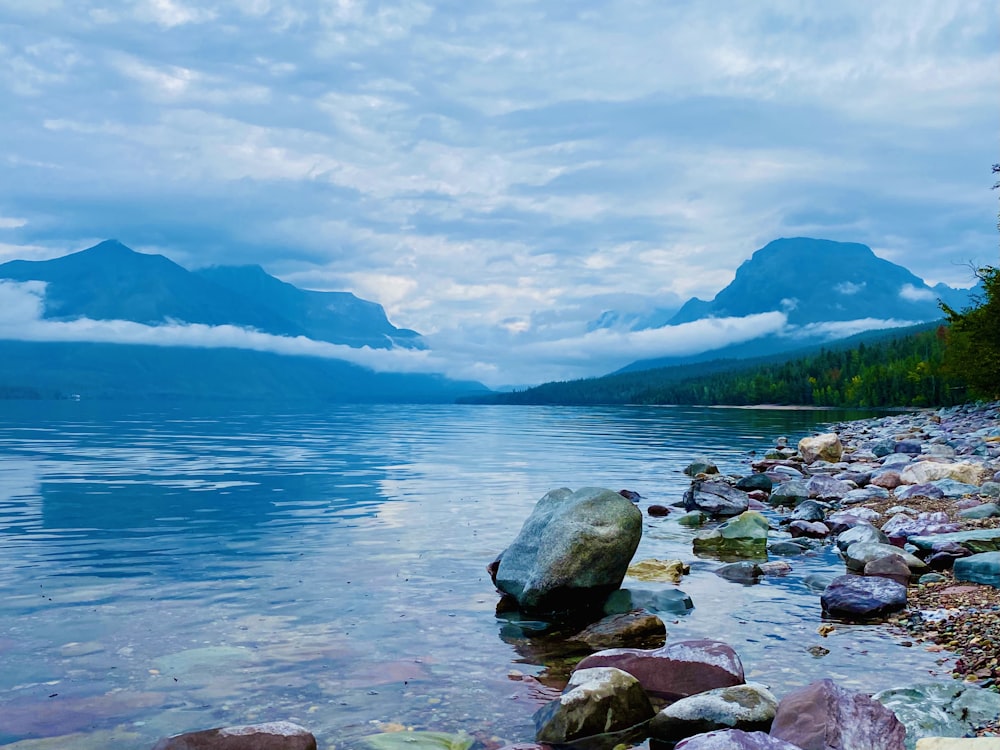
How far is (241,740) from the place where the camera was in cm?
851

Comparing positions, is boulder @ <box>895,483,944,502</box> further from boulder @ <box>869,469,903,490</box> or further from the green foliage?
the green foliage

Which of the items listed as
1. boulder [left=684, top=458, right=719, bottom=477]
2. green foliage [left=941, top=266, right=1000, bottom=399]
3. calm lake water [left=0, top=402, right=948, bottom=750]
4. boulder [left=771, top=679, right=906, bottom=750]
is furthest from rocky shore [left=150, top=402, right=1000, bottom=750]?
green foliage [left=941, top=266, right=1000, bottom=399]

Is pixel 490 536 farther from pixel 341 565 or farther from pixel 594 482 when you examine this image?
pixel 594 482

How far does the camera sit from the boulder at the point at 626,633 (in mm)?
13055

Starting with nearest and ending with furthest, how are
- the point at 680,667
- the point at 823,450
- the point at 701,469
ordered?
the point at 680,667 < the point at 701,469 < the point at 823,450

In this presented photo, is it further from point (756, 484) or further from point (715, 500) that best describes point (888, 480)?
point (715, 500)

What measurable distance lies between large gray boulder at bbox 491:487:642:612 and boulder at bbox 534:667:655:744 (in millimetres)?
4831

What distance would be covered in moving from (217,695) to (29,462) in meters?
40.9

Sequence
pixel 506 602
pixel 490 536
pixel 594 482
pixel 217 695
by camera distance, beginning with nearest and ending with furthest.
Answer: pixel 217 695, pixel 506 602, pixel 490 536, pixel 594 482

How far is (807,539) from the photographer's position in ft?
69.6

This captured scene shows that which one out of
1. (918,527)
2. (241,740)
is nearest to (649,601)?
(918,527)

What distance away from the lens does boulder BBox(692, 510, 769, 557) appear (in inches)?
811

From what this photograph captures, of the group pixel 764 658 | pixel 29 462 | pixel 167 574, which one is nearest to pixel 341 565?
pixel 167 574

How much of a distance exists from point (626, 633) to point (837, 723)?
5566mm
